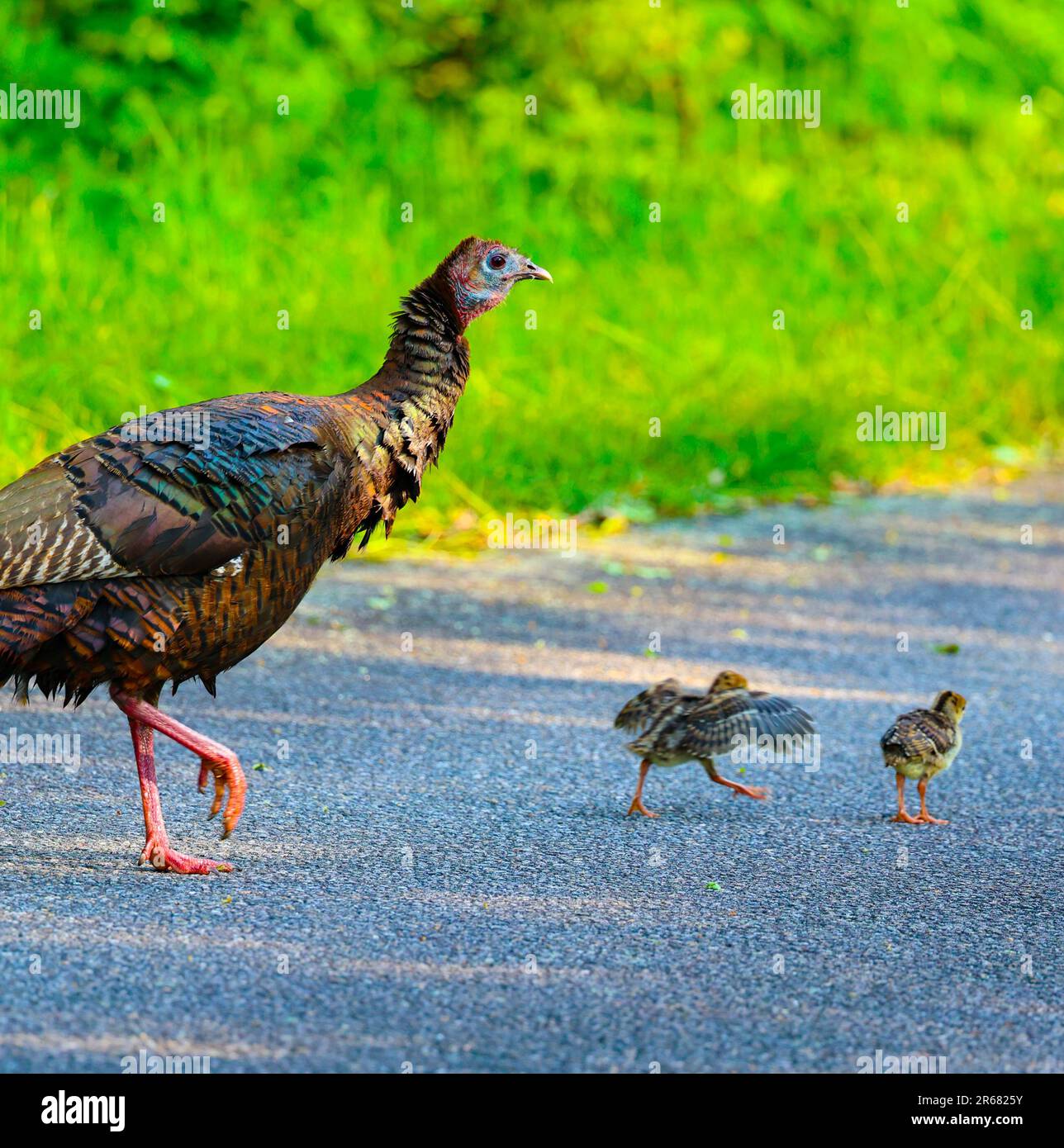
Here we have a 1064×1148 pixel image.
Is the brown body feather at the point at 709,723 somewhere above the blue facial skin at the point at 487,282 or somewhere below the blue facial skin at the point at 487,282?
below

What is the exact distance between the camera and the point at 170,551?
4500 mm

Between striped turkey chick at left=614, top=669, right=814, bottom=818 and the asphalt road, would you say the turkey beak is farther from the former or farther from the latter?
the asphalt road

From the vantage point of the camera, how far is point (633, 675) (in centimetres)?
693

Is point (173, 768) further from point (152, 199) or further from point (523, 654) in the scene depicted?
point (152, 199)

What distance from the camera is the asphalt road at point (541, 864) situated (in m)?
3.67

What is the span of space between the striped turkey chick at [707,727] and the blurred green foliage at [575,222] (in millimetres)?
3924

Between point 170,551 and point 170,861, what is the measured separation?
0.80 metres

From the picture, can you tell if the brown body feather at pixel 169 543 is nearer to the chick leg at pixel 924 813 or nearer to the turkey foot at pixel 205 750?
the turkey foot at pixel 205 750

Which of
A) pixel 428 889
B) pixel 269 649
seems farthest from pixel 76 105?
pixel 428 889

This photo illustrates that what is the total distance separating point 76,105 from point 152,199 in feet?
6.24

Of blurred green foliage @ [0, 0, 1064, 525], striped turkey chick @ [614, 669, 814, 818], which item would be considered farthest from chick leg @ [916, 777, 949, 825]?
blurred green foliage @ [0, 0, 1064, 525]

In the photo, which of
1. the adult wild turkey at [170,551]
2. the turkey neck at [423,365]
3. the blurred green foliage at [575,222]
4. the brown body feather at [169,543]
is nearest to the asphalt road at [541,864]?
the adult wild turkey at [170,551]

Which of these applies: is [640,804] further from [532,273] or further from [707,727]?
[532,273]

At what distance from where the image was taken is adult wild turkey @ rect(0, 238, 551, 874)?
14.7ft
